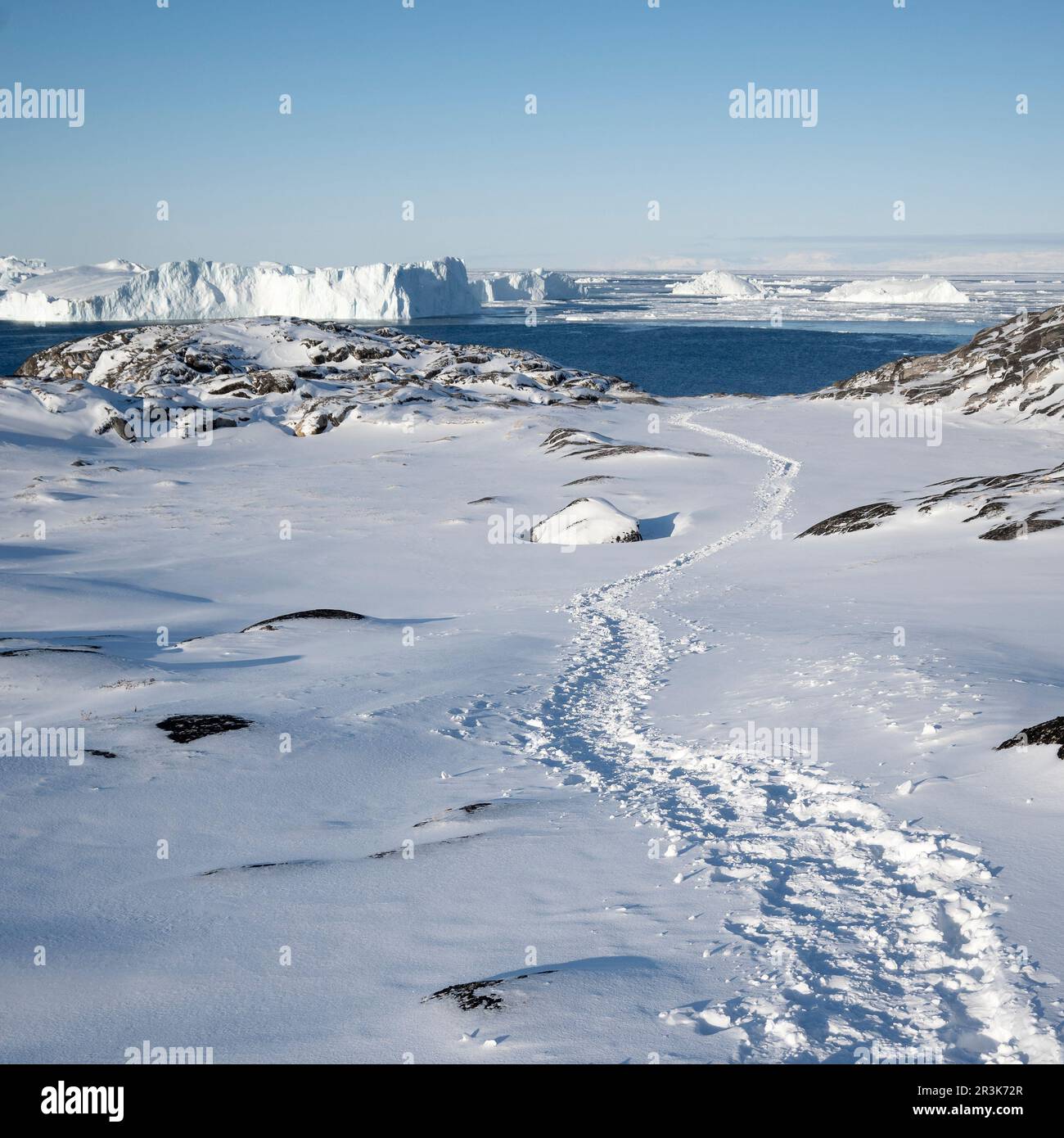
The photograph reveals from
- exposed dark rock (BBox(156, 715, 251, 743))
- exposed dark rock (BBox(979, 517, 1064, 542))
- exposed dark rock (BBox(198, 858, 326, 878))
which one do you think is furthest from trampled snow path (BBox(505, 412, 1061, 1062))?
exposed dark rock (BBox(979, 517, 1064, 542))

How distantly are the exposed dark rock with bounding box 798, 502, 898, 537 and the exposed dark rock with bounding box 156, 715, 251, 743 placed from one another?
65.6ft

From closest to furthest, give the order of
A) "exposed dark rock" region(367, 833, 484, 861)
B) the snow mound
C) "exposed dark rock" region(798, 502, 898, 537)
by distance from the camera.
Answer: "exposed dark rock" region(367, 833, 484, 861)
"exposed dark rock" region(798, 502, 898, 537)
the snow mound

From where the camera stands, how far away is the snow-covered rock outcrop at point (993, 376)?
5462 centimetres

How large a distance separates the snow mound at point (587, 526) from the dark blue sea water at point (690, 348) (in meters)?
61.6

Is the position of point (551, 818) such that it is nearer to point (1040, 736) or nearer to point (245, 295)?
point (1040, 736)

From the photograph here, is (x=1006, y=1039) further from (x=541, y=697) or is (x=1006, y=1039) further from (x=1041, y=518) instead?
(x=1041, y=518)

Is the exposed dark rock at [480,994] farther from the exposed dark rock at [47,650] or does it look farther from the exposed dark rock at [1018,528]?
the exposed dark rock at [1018,528]

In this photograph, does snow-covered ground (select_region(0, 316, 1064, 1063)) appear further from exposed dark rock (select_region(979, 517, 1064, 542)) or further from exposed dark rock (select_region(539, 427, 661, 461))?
exposed dark rock (select_region(539, 427, 661, 461))

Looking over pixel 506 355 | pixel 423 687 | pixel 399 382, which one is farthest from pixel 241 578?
pixel 506 355

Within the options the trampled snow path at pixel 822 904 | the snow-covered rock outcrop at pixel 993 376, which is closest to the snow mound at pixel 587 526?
the trampled snow path at pixel 822 904

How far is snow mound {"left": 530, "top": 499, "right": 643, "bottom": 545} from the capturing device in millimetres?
28031

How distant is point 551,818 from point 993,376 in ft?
204
